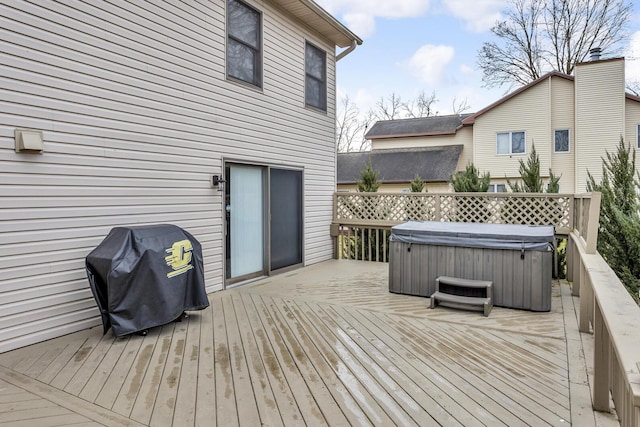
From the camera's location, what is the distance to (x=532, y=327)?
4.03 m

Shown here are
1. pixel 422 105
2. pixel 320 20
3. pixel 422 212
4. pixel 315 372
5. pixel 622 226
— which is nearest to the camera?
pixel 315 372

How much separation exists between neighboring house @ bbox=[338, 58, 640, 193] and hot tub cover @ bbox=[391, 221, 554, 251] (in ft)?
25.8

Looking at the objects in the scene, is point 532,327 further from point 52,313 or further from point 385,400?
point 52,313

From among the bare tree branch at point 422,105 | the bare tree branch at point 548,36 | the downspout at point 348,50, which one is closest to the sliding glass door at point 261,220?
the downspout at point 348,50

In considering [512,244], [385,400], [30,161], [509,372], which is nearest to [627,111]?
[512,244]

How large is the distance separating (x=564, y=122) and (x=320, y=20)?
10.7 meters

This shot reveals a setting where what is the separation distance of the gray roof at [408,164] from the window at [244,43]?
9.87 m

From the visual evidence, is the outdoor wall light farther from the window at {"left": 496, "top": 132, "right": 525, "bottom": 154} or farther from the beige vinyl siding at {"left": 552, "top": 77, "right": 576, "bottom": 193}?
the beige vinyl siding at {"left": 552, "top": 77, "right": 576, "bottom": 193}

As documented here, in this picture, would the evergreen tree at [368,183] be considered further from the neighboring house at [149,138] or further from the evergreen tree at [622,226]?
the evergreen tree at [622,226]

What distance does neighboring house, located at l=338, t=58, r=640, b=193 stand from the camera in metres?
13.3

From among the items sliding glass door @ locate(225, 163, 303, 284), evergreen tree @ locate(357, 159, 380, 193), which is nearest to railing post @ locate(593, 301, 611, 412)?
sliding glass door @ locate(225, 163, 303, 284)

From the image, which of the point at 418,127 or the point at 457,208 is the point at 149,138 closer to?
the point at 457,208

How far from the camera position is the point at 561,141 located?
14156 millimetres

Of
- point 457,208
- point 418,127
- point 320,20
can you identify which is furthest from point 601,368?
point 418,127
